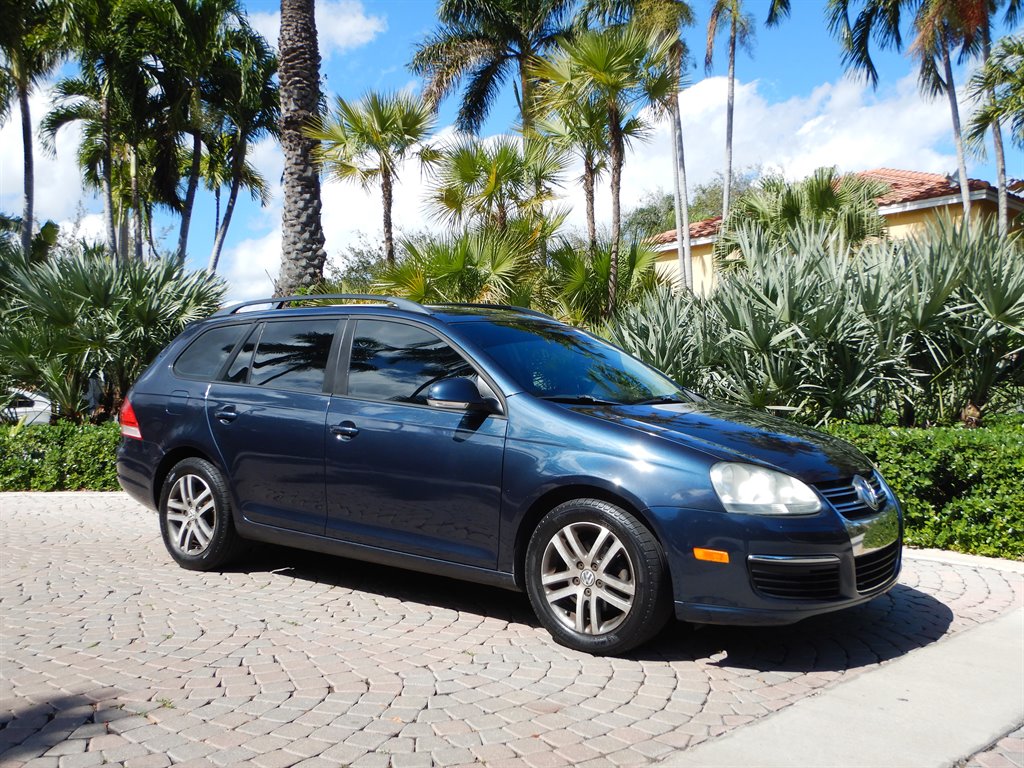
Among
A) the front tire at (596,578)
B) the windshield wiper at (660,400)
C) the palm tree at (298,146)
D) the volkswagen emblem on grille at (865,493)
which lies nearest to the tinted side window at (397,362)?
the windshield wiper at (660,400)

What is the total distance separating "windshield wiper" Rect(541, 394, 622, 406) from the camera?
5.03 m

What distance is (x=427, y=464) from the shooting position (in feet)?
16.7

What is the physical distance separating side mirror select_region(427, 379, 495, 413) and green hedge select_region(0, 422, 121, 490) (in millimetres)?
7278

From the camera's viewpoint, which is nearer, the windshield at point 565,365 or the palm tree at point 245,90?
the windshield at point 565,365

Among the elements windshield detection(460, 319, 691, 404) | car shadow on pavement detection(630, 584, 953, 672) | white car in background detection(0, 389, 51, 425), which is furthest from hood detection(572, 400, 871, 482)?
white car in background detection(0, 389, 51, 425)

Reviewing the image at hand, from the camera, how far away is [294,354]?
607 centimetres

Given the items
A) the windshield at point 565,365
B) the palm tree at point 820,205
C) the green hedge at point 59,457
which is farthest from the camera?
Result: the palm tree at point 820,205

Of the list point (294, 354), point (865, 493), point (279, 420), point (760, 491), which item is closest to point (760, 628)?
point (865, 493)

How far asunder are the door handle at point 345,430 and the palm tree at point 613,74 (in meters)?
8.64

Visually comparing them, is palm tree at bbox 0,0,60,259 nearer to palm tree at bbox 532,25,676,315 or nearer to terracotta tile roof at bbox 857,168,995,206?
palm tree at bbox 532,25,676,315

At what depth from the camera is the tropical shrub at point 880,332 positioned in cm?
838

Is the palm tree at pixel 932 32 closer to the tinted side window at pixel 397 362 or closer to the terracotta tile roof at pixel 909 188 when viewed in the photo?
the terracotta tile roof at pixel 909 188

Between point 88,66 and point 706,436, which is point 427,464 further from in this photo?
point 88,66

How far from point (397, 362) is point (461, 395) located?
0.84 metres
